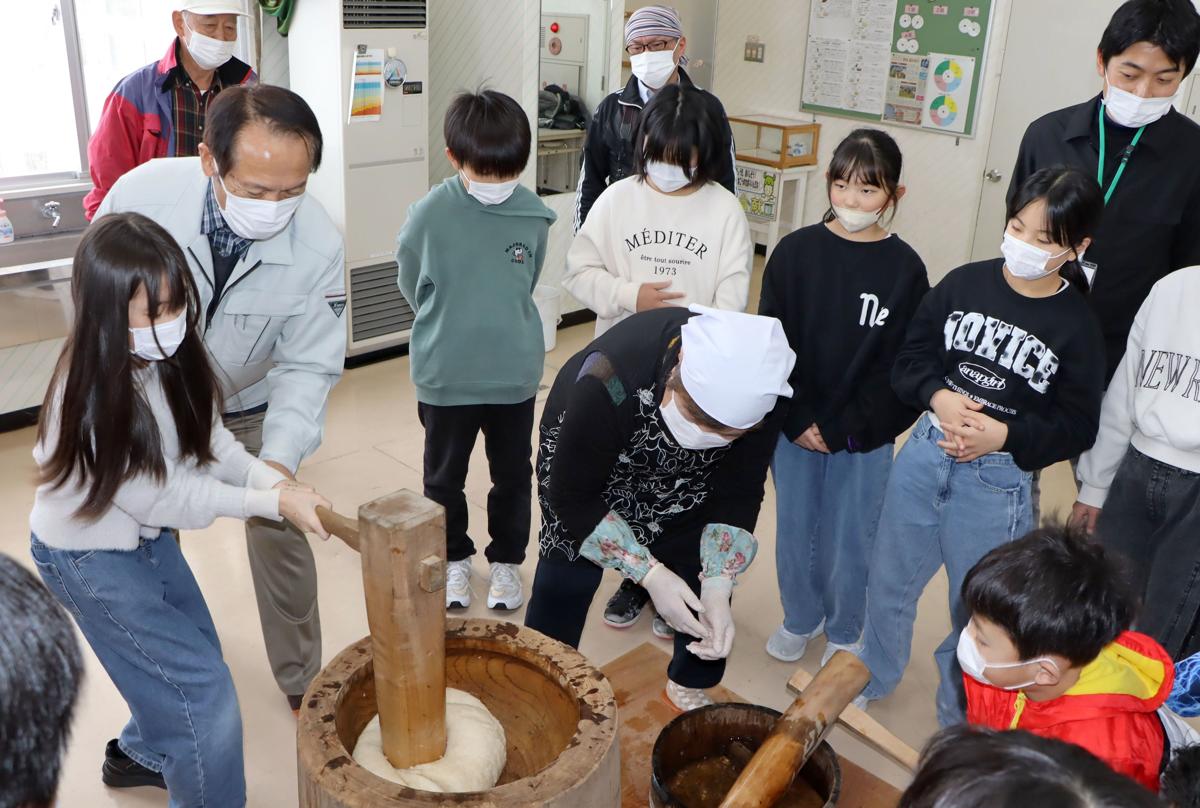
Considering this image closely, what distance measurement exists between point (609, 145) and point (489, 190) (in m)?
0.67

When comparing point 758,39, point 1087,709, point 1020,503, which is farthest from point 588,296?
point 758,39

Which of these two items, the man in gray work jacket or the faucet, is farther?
the faucet

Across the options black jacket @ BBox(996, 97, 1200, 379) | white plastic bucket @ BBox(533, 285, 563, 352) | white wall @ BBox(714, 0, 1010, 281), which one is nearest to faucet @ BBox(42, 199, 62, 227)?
white plastic bucket @ BBox(533, 285, 563, 352)

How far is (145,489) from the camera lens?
146 centimetres

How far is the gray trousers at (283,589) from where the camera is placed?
201cm

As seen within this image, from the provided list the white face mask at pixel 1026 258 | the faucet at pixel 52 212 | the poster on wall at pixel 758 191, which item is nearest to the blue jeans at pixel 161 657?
the white face mask at pixel 1026 258

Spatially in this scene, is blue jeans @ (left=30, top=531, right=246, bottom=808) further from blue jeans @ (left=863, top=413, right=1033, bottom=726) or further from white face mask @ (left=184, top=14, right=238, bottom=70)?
white face mask @ (left=184, top=14, right=238, bottom=70)

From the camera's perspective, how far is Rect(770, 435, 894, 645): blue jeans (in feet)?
7.36

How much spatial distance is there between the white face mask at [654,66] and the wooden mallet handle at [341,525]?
1879 millimetres

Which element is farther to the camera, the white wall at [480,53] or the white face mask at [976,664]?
the white wall at [480,53]

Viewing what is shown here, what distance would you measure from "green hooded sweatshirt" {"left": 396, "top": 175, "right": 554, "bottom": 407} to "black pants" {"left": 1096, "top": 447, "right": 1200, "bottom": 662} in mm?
1329

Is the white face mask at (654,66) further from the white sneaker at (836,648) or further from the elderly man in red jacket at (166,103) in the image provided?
the white sneaker at (836,648)

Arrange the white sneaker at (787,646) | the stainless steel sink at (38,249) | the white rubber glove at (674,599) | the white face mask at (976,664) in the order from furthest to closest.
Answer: the stainless steel sink at (38,249) < the white sneaker at (787,646) < the white rubber glove at (674,599) < the white face mask at (976,664)

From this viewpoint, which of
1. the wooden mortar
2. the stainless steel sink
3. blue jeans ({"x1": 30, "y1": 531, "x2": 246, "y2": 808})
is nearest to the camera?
the wooden mortar
